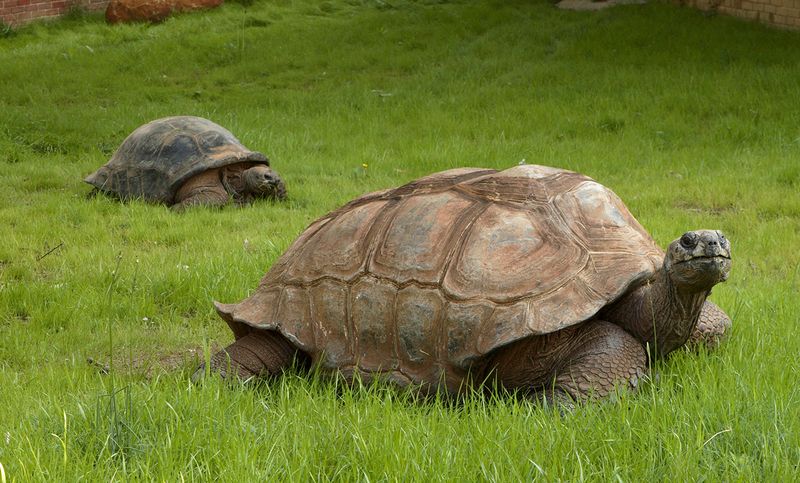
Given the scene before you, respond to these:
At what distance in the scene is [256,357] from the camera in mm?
3988

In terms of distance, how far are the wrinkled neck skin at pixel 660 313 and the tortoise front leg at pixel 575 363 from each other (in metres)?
0.07

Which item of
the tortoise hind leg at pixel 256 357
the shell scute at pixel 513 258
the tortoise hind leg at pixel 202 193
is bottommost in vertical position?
the tortoise hind leg at pixel 202 193

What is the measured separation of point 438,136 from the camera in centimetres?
1093

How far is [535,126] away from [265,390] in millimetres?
7835

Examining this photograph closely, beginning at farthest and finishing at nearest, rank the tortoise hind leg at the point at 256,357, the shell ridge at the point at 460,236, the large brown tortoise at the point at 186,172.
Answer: the large brown tortoise at the point at 186,172
the tortoise hind leg at the point at 256,357
the shell ridge at the point at 460,236

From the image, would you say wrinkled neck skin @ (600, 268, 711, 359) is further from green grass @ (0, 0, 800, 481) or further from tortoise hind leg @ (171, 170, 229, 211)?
tortoise hind leg @ (171, 170, 229, 211)

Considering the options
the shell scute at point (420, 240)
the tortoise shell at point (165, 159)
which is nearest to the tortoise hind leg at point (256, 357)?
the shell scute at point (420, 240)

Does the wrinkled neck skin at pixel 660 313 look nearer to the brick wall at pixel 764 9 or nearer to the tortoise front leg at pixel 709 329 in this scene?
the tortoise front leg at pixel 709 329

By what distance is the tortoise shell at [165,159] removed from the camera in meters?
8.54

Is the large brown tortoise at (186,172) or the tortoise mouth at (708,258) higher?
the tortoise mouth at (708,258)

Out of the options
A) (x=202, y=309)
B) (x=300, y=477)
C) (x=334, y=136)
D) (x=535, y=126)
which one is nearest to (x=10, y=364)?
(x=202, y=309)

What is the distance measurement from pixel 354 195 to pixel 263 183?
84cm

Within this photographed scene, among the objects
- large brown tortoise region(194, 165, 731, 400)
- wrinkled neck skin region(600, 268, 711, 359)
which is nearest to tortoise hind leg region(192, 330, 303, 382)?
large brown tortoise region(194, 165, 731, 400)

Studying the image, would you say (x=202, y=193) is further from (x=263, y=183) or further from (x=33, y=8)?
(x=33, y=8)
